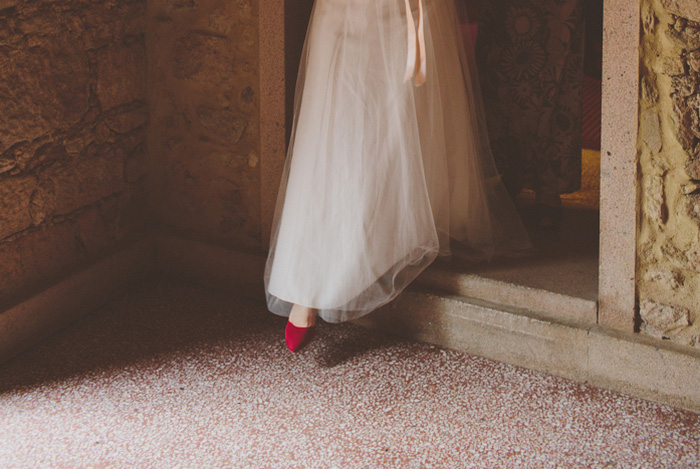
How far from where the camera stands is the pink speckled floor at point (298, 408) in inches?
88.8

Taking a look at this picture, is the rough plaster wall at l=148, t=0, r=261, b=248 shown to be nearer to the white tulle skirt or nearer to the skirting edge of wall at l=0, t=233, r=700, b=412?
the skirting edge of wall at l=0, t=233, r=700, b=412

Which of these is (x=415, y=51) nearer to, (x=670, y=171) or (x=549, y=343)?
(x=670, y=171)

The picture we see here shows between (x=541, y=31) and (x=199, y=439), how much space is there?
205 cm

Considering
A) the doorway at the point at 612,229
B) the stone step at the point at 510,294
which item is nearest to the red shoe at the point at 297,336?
the stone step at the point at 510,294

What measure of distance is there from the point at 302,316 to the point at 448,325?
0.55 metres

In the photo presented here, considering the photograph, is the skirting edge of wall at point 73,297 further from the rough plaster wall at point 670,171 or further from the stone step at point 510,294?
the rough plaster wall at point 670,171

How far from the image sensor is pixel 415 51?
257 cm

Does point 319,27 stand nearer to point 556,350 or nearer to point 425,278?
point 425,278

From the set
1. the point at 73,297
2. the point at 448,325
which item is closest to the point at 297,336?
the point at 448,325

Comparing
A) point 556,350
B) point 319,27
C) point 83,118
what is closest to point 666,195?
point 556,350

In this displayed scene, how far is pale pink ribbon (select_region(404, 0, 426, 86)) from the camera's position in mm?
2562

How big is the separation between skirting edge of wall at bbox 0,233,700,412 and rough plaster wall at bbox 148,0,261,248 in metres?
0.14

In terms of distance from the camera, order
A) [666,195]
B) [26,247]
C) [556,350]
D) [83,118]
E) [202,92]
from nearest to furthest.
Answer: [666,195]
[556,350]
[26,247]
[83,118]
[202,92]

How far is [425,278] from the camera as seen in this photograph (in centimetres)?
298
